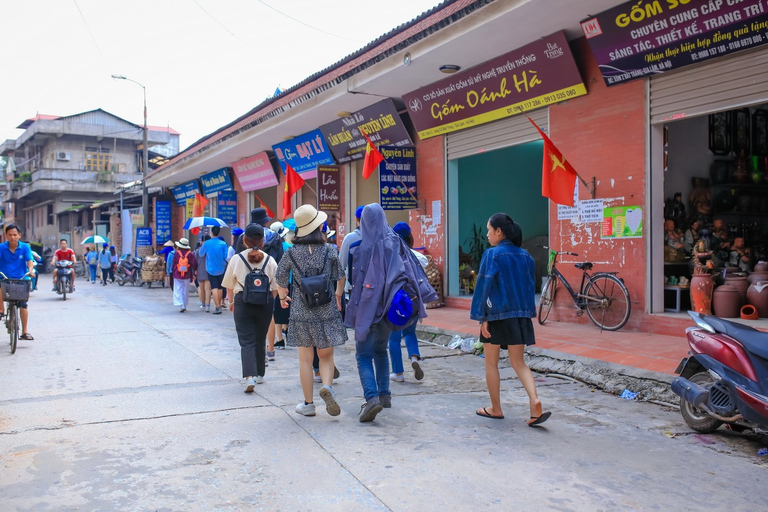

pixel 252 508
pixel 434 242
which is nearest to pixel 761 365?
pixel 252 508

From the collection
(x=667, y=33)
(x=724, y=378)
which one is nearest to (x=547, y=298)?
(x=667, y=33)

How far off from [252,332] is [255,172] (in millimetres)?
15778

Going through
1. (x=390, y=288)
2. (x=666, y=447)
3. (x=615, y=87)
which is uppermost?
(x=615, y=87)

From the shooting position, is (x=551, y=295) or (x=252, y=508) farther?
(x=551, y=295)

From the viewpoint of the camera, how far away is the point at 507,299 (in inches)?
200

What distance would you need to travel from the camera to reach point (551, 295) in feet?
32.6

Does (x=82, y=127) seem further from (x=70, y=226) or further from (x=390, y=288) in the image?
(x=390, y=288)

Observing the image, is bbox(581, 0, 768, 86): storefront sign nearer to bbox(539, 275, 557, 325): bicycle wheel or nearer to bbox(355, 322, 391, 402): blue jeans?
bbox(539, 275, 557, 325): bicycle wheel

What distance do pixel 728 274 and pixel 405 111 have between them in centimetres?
754

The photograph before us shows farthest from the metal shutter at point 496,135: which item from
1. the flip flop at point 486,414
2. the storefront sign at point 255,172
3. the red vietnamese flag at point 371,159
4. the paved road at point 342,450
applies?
the storefront sign at point 255,172

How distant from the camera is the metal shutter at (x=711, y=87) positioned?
7.32 meters

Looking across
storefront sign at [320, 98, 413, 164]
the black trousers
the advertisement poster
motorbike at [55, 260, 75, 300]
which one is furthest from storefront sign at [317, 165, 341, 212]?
the black trousers

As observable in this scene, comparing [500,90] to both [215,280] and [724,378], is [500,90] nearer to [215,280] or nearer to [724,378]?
[215,280]

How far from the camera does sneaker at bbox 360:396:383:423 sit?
5070mm
